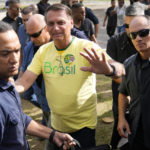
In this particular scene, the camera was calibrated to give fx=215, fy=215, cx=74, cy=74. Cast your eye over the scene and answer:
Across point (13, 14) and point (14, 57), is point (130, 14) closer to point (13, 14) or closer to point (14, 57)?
point (14, 57)

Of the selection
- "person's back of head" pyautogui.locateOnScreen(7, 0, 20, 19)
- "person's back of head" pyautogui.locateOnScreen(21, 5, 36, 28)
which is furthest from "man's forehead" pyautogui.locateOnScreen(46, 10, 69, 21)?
"person's back of head" pyautogui.locateOnScreen(7, 0, 20, 19)

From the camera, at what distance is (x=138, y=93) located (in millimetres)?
1947

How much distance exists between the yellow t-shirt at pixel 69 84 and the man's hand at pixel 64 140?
0.38m

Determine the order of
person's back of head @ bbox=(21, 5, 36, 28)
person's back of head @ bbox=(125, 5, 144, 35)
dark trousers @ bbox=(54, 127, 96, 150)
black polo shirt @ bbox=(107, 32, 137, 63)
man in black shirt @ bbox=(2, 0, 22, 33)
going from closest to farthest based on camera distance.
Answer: dark trousers @ bbox=(54, 127, 96, 150), person's back of head @ bbox=(125, 5, 144, 35), black polo shirt @ bbox=(107, 32, 137, 63), person's back of head @ bbox=(21, 5, 36, 28), man in black shirt @ bbox=(2, 0, 22, 33)

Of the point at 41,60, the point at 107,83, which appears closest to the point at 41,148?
the point at 41,60

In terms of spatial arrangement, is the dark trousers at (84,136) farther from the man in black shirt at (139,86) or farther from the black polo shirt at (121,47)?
the black polo shirt at (121,47)

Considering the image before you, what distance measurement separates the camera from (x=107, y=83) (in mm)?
5738

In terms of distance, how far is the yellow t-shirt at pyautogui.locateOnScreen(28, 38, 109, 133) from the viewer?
2.09 meters

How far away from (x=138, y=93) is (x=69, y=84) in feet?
2.13

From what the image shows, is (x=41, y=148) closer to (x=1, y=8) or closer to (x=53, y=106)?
(x=53, y=106)

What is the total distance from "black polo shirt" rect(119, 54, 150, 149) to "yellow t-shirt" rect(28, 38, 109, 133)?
361mm

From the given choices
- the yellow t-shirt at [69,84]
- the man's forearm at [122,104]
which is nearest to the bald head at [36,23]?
the yellow t-shirt at [69,84]

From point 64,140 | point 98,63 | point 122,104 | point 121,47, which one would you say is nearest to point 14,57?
point 98,63

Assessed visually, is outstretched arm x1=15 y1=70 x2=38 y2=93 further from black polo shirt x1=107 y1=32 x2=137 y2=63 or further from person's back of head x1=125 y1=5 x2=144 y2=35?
person's back of head x1=125 y1=5 x2=144 y2=35
